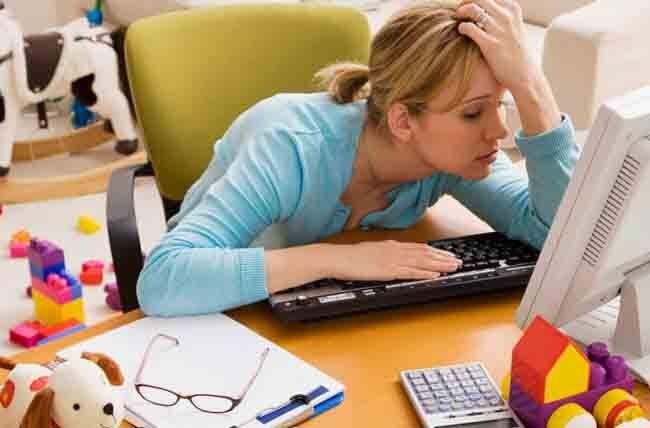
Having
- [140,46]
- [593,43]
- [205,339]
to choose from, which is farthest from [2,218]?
[205,339]

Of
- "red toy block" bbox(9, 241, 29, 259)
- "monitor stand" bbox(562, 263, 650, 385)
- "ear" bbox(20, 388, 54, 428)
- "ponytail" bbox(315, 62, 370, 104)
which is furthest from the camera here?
"red toy block" bbox(9, 241, 29, 259)

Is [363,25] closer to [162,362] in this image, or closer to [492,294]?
[492,294]

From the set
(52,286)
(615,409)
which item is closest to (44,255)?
(52,286)

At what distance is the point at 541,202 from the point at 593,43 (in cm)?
115

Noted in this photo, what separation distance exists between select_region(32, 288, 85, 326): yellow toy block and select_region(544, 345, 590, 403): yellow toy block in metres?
1.62

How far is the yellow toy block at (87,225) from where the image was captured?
9.70 ft

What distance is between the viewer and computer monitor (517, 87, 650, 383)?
94 centimetres

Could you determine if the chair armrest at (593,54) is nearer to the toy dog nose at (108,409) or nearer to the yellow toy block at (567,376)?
the yellow toy block at (567,376)

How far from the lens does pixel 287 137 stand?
4.48ft

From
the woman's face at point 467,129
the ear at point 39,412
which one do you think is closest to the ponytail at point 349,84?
the woman's face at point 467,129

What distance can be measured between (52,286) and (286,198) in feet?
3.88

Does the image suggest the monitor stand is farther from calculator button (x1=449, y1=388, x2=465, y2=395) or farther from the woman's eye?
the woman's eye

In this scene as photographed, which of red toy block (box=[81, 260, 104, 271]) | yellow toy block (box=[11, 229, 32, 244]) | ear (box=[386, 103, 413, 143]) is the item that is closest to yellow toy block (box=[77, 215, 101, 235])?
yellow toy block (box=[11, 229, 32, 244])

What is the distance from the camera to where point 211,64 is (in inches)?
69.4
